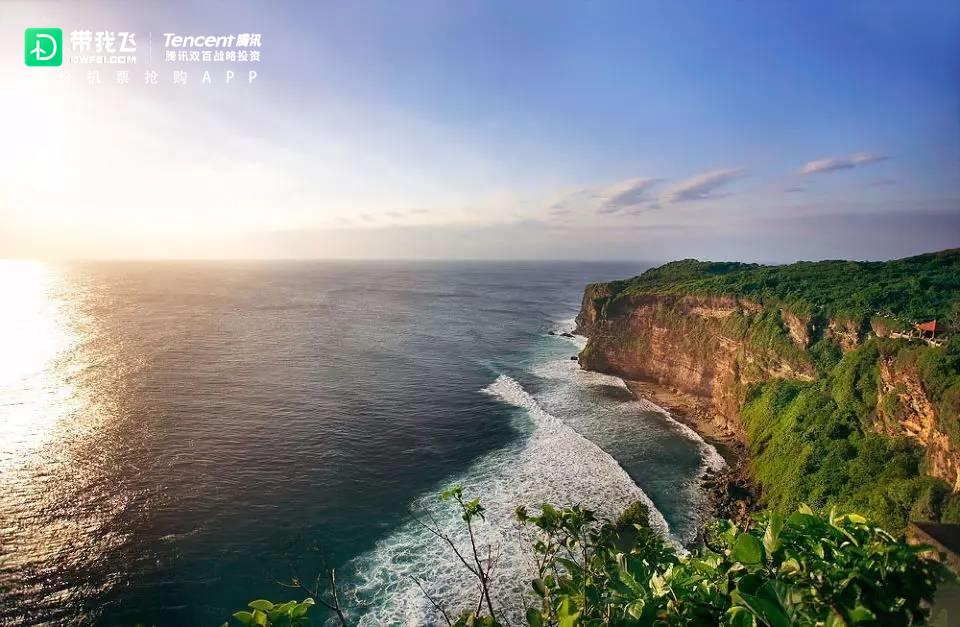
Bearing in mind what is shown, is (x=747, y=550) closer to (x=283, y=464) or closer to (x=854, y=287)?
(x=283, y=464)

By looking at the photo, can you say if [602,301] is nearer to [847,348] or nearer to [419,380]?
[419,380]

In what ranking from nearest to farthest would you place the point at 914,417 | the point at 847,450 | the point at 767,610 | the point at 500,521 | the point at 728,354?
Result: the point at 767,610 → the point at 914,417 → the point at 500,521 → the point at 847,450 → the point at 728,354

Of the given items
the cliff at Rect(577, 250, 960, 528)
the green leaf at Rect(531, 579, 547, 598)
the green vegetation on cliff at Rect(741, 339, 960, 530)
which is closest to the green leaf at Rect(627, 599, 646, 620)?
the green leaf at Rect(531, 579, 547, 598)

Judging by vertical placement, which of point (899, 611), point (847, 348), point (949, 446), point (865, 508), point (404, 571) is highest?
point (899, 611)

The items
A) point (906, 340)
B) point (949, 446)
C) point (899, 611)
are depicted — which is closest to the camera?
point (899, 611)

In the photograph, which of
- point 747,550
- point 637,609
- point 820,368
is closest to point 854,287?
point 820,368

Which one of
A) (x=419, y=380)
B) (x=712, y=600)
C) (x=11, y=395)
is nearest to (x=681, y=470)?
(x=419, y=380)

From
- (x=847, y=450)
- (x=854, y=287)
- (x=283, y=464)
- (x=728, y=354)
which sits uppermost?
(x=854, y=287)
